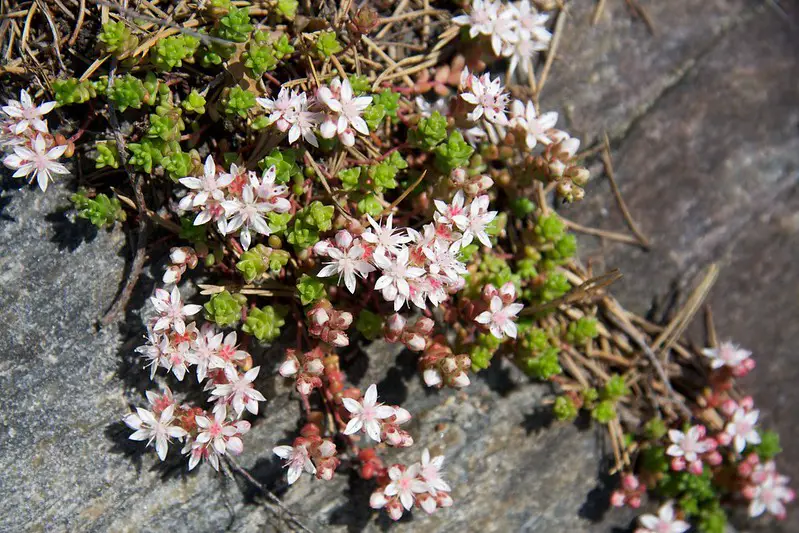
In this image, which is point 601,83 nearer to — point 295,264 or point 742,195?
point 742,195

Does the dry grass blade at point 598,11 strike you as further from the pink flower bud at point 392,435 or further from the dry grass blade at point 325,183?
the pink flower bud at point 392,435

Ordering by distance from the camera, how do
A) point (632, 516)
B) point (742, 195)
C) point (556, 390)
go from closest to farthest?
point (556, 390) < point (632, 516) < point (742, 195)

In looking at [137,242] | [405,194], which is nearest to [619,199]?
[405,194]

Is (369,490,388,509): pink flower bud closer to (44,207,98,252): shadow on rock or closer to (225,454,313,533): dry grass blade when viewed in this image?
(225,454,313,533): dry grass blade

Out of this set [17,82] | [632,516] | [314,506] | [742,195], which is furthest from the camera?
[742,195]

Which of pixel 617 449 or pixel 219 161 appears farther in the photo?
pixel 617 449

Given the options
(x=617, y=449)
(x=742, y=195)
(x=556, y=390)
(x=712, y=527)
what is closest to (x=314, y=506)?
(x=556, y=390)

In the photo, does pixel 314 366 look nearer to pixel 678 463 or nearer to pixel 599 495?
pixel 599 495

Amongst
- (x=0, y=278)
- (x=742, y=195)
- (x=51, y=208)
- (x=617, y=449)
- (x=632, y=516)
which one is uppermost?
(x=742, y=195)

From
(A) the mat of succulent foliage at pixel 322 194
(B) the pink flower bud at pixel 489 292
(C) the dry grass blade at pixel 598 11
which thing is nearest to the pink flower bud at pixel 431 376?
(A) the mat of succulent foliage at pixel 322 194
